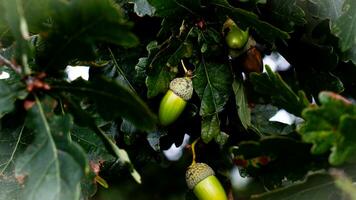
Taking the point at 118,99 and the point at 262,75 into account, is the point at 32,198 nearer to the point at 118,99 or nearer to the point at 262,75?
the point at 118,99

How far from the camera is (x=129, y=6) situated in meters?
1.38

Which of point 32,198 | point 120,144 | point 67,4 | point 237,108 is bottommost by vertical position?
point 120,144

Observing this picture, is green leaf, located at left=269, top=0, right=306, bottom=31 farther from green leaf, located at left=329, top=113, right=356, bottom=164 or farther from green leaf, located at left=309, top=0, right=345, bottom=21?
green leaf, located at left=329, top=113, right=356, bottom=164

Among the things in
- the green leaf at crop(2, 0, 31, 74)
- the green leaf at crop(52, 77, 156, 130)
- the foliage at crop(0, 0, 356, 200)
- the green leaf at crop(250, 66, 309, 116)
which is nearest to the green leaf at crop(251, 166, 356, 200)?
the foliage at crop(0, 0, 356, 200)

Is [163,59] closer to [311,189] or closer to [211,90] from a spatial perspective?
[211,90]

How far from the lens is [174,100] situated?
4.28 ft

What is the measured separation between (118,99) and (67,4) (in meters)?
0.16

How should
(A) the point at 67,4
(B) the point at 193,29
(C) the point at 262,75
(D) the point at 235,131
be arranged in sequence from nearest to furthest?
(A) the point at 67,4, (C) the point at 262,75, (B) the point at 193,29, (D) the point at 235,131

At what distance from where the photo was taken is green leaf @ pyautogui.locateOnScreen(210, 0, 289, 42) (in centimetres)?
117

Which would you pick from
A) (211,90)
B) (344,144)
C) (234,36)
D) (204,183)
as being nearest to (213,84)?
(211,90)

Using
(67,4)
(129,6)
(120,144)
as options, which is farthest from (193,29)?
(67,4)

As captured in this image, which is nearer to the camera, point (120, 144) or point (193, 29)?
point (193, 29)

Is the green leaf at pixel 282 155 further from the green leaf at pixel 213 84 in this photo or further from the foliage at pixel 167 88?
the green leaf at pixel 213 84

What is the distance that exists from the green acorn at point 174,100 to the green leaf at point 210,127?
6 centimetres
